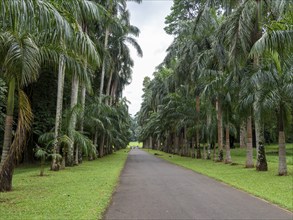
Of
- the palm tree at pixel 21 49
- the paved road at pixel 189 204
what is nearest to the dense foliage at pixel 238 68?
the paved road at pixel 189 204

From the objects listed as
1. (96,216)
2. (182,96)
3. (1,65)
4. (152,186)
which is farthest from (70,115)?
(182,96)

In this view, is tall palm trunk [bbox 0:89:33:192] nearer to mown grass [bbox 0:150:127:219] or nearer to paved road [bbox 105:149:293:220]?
mown grass [bbox 0:150:127:219]

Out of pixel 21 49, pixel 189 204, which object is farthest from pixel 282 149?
pixel 21 49

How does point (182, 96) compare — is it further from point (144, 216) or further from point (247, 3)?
point (144, 216)

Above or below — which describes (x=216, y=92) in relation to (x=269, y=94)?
above

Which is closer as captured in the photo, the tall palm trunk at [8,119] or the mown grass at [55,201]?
the mown grass at [55,201]

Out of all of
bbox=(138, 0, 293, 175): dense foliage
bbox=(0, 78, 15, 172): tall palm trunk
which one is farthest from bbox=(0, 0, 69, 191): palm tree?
bbox=(138, 0, 293, 175): dense foliage

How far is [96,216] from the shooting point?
6.89m

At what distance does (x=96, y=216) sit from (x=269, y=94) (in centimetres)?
1052

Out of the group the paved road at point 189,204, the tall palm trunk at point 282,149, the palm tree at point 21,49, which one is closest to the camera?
the palm tree at point 21,49

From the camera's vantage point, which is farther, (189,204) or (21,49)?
(21,49)

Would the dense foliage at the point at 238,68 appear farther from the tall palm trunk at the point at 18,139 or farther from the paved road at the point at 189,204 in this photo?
the tall palm trunk at the point at 18,139

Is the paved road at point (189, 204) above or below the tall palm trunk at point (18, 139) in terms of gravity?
below

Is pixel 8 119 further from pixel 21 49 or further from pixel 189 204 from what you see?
pixel 189 204
